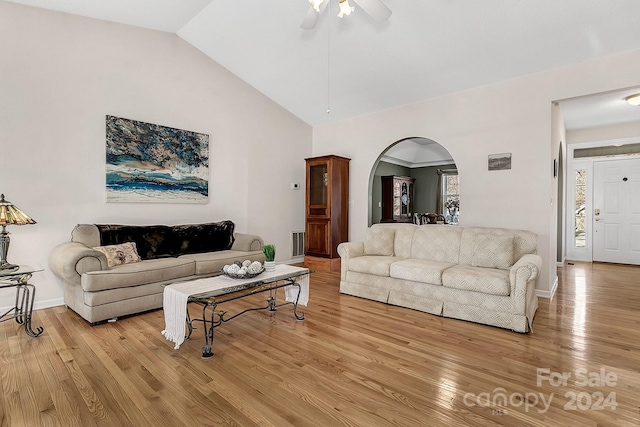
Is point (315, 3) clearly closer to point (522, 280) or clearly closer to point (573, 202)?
point (522, 280)

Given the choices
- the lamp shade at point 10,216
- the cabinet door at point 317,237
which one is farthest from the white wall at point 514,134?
the lamp shade at point 10,216

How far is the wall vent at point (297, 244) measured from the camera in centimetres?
644

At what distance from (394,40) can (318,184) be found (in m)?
2.84

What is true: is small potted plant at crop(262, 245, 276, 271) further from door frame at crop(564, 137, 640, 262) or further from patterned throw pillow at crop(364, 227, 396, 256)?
door frame at crop(564, 137, 640, 262)

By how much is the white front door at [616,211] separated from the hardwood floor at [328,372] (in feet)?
13.3

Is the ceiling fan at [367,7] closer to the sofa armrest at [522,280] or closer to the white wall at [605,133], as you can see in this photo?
the sofa armrest at [522,280]

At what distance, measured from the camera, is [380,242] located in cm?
452

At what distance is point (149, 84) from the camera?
4457mm

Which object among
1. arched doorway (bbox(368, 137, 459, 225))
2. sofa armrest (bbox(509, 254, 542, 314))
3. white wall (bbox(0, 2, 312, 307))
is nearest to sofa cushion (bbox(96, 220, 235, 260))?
white wall (bbox(0, 2, 312, 307))

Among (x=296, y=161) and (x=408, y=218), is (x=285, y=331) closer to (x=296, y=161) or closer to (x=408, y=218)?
(x=296, y=161)

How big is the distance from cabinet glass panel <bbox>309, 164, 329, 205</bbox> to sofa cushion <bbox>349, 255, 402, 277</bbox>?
198 cm

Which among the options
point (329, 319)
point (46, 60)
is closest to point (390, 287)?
point (329, 319)

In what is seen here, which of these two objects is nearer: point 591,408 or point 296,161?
point 591,408

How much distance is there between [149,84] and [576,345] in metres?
5.57
